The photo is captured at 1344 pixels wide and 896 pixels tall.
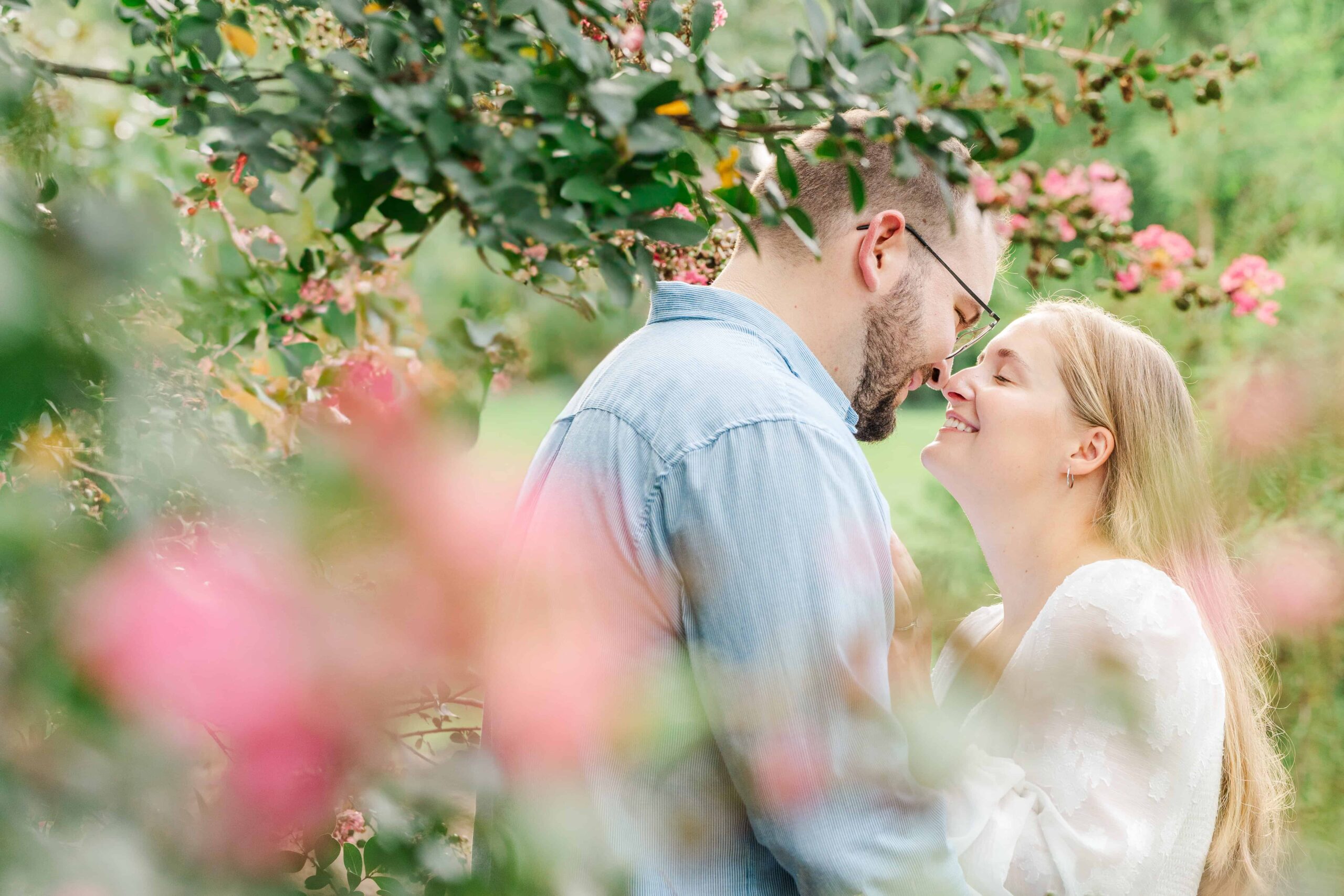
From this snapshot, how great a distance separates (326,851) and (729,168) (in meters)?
0.62

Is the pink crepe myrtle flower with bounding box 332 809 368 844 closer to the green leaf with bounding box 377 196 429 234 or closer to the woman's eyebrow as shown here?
the green leaf with bounding box 377 196 429 234

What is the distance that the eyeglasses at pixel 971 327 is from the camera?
1829mm

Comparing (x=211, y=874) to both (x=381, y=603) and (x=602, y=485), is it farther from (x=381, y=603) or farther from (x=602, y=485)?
(x=602, y=485)

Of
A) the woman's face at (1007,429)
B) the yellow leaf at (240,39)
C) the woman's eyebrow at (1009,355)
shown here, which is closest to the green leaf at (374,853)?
the yellow leaf at (240,39)

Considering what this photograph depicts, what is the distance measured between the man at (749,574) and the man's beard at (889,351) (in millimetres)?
201

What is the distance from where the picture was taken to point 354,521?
0.43 m

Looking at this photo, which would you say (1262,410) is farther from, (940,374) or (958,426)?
(940,374)

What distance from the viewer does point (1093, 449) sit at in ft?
7.81

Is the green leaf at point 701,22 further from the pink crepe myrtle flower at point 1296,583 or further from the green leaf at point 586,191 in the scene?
the pink crepe myrtle flower at point 1296,583

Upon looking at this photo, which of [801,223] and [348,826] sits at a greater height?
[801,223]

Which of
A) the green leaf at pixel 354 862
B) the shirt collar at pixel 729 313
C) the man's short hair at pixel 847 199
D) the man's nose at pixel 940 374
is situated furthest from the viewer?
the man's nose at pixel 940 374

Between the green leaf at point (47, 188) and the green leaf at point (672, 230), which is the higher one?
the green leaf at point (47, 188)

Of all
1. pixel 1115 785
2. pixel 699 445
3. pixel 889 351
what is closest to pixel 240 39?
pixel 699 445

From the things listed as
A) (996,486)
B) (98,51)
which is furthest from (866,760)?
(996,486)
